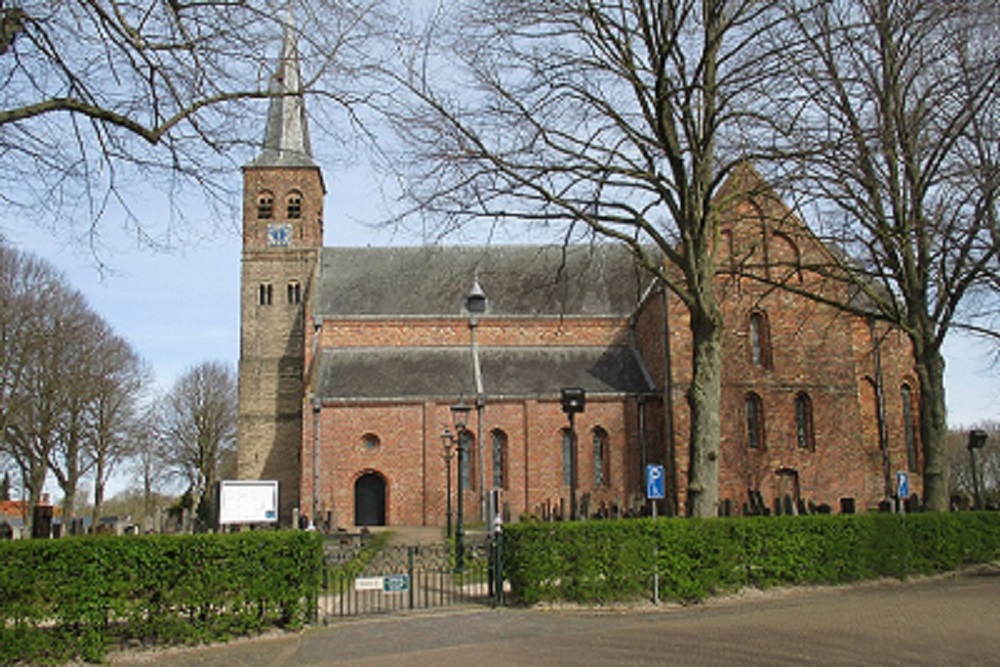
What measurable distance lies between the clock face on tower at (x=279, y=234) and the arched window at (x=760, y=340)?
19.5 metres

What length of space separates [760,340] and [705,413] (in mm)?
16239

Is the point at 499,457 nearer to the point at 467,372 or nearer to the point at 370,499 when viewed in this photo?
the point at 467,372

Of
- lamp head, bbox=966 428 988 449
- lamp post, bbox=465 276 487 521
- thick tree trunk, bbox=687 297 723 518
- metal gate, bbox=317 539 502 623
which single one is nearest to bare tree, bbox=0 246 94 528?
lamp post, bbox=465 276 487 521

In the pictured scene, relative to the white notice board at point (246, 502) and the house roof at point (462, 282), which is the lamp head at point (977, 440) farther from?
the white notice board at point (246, 502)

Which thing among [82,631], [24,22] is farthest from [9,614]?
[24,22]

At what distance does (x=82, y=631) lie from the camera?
9.05 metres

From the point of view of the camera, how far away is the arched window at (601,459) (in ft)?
94.7

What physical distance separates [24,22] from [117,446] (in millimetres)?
31171

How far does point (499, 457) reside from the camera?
29.1 meters

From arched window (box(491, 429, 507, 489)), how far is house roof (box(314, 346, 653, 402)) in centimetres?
147

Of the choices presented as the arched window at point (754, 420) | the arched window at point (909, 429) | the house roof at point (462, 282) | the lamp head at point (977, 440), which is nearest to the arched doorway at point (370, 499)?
the house roof at point (462, 282)

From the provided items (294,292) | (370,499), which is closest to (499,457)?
(370,499)

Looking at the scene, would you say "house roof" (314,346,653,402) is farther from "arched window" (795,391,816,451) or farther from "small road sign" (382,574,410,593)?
"small road sign" (382,574,410,593)

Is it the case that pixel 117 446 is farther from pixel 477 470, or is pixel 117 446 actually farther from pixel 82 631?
pixel 82 631
